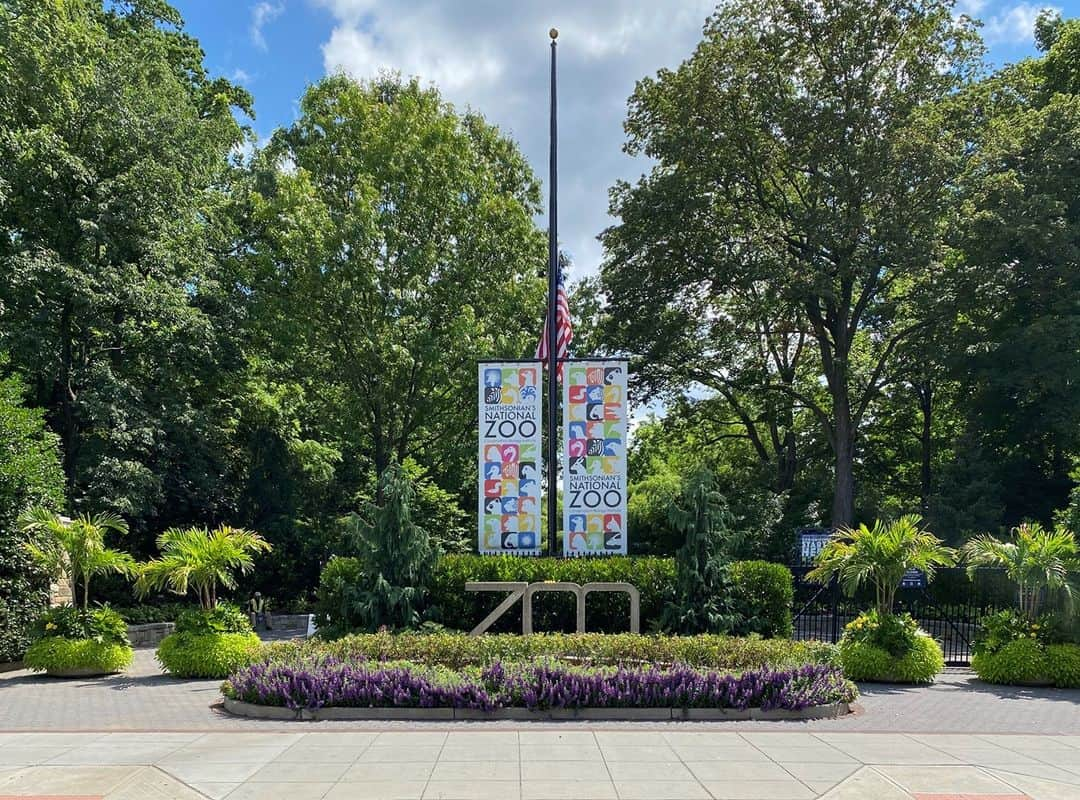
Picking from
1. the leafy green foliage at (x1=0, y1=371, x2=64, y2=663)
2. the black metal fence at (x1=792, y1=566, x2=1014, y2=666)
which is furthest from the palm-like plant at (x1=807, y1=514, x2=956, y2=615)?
the leafy green foliage at (x1=0, y1=371, x2=64, y2=663)

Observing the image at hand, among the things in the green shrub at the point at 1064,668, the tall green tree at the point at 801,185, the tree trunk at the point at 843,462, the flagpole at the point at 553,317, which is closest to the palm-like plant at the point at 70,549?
the flagpole at the point at 553,317

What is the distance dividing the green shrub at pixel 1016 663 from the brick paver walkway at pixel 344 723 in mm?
267

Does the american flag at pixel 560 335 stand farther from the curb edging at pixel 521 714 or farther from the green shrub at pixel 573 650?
the curb edging at pixel 521 714

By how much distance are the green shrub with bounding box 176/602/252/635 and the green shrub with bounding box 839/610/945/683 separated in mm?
9079

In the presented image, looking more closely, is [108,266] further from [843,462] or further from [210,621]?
[843,462]

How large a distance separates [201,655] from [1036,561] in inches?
487

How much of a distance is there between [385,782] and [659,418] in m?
27.8

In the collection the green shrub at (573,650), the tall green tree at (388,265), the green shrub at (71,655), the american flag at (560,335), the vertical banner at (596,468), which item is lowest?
the green shrub at (71,655)

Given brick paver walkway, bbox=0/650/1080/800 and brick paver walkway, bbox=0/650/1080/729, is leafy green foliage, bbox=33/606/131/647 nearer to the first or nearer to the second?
brick paver walkway, bbox=0/650/1080/729

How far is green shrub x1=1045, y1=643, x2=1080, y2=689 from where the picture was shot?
39.5 ft

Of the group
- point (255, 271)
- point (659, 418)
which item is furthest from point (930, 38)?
point (255, 271)

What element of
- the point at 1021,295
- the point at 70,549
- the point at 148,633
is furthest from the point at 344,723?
the point at 1021,295

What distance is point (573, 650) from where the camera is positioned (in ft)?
35.0

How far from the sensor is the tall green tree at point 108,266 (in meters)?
19.2
